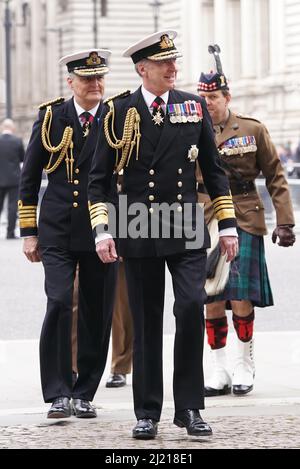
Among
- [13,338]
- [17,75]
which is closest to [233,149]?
[13,338]

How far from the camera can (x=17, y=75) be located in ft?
298

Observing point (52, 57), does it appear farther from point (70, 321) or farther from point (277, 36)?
point (70, 321)

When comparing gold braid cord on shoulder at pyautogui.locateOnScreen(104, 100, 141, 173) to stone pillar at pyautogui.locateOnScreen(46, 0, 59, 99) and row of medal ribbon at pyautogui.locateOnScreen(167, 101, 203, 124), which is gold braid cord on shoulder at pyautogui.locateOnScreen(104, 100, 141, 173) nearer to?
row of medal ribbon at pyautogui.locateOnScreen(167, 101, 203, 124)

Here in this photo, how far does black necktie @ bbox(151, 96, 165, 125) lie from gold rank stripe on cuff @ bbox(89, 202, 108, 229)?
437mm

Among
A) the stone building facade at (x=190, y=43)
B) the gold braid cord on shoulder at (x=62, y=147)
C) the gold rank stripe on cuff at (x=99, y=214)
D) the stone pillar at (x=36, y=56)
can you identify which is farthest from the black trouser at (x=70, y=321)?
the stone pillar at (x=36, y=56)

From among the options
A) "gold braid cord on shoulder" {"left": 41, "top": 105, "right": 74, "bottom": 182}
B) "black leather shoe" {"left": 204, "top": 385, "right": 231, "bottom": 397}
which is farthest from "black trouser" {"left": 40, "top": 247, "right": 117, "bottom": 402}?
"black leather shoe" {"left": 204, "top": 385, "right": 231, "bottom": 397}

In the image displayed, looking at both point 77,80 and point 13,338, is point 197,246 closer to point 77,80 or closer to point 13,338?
point 77,80

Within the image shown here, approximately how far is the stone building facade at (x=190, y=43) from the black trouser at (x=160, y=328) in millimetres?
38329

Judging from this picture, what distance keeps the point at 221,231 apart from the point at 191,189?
0.26m

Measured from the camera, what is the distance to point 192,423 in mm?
6969

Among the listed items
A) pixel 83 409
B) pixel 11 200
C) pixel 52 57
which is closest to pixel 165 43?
pixel 83 409

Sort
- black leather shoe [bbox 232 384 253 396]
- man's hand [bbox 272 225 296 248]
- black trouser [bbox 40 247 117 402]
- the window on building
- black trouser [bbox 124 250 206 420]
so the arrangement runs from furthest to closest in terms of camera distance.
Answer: the window on building, black leather shoe [bbox 232 384 253 396], man's hand [bbox 272 225 296 248], black trouser [bbox 40 247 117 402], black trouser [bbox 124 250 206 420]

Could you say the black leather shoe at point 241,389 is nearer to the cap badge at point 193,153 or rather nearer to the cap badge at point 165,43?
the cap badge at point 193,153

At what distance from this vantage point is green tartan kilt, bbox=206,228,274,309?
28.1 ft
